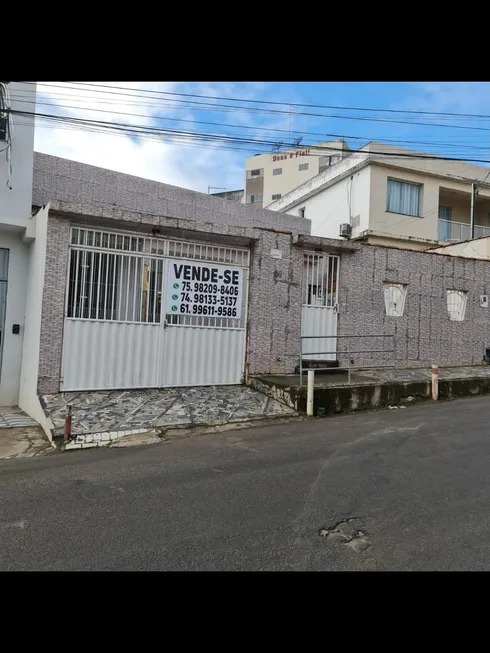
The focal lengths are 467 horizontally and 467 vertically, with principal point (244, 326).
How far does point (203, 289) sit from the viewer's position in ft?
32.0

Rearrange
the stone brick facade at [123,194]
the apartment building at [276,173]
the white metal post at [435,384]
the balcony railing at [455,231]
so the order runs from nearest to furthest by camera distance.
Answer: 1. the white metal post at [435,384]
2. the stone brick facade at [123,194]
3. the balcony railing at [455,231]
4. the apartment building at [276,173]

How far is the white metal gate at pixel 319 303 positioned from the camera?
35.9 ft

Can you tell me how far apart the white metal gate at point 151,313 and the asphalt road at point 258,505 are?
269 centimetres

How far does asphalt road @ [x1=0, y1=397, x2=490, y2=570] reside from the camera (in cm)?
330

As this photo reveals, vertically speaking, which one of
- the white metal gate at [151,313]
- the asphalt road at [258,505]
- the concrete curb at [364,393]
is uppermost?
the white metal gate at [151,313]

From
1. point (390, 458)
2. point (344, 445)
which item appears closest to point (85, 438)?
point (344, 445)

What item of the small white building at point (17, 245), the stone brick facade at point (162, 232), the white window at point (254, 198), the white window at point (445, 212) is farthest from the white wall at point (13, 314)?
the white window at point (254, 198)

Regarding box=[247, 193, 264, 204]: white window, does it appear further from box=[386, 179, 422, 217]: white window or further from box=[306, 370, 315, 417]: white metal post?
box=[306, 370, 315, 417]: white metal post

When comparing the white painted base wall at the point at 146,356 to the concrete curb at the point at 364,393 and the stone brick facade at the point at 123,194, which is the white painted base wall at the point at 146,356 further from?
the stone brick facade at the point at 123,194

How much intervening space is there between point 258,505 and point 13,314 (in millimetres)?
7593

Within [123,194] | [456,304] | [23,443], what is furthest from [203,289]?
[456,304]

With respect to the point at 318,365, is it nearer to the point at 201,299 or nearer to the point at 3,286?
the point at 201,299
